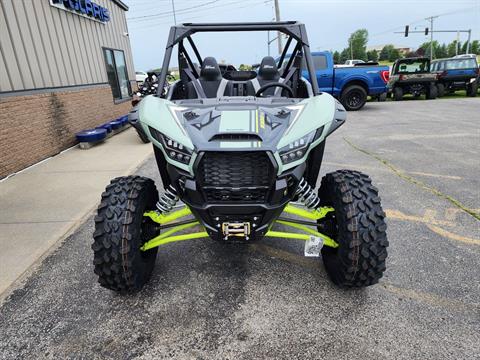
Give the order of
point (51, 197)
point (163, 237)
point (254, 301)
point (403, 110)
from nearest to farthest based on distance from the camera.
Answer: point (254, 301)
point (163, 237)
point (51, 197)
point (403, 110)

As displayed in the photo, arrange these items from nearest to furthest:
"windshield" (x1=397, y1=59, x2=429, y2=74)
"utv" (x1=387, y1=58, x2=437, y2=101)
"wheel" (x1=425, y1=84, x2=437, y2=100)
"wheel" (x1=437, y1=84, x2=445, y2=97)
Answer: "utv" (x1=387, y1=58, x2=437, y2=101)
"windshield" (x1=397, y1=59, x2=429, y2=74)
"wheel" (x1=425, y1=84, x2=437, y2=100)
"wheel" (x1=437, y1=84, x2=445, y2=97)

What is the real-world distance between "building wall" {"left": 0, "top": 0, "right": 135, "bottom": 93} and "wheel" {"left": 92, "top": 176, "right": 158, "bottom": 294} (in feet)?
16.0

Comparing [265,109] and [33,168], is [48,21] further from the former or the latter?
[265,109]

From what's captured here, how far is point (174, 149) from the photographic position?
218 centimetres

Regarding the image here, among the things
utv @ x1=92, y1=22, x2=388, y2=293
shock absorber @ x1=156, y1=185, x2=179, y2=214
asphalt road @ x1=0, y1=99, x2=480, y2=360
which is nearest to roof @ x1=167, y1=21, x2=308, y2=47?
utv @ x1=92, y1=22, x2=388, y2=293

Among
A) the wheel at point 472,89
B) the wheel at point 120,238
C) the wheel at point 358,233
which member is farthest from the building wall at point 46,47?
the wheel at point 472,89

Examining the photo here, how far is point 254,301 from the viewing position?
2506mm

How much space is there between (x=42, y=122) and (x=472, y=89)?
18352mm

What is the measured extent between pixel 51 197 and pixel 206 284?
309cm

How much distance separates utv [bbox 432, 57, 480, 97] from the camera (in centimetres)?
1628

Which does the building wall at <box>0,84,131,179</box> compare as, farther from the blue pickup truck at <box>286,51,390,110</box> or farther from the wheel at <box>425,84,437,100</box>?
the wheel at <box>425,84,437,100</box>

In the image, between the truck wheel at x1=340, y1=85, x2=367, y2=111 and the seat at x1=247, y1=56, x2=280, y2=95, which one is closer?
the seat at x1=247, y1=56, x2=280, y2=95

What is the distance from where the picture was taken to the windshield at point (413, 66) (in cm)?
1568

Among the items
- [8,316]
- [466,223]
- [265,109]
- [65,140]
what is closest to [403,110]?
[466,223]
